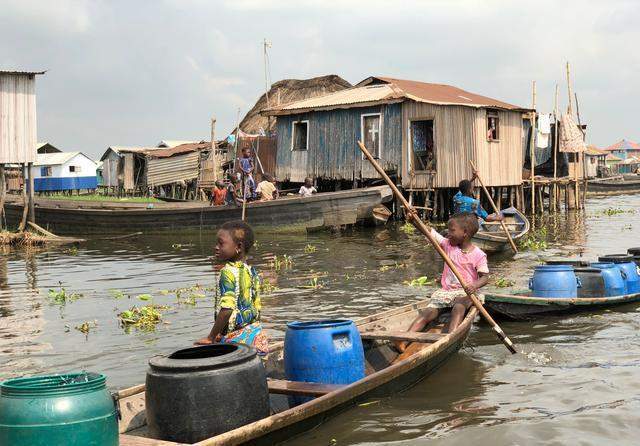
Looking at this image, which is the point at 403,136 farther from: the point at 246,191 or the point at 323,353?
the point at 323,353

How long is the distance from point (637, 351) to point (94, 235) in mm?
19640

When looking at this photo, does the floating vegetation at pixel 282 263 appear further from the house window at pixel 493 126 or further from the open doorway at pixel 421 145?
the house window at pixel 493 126

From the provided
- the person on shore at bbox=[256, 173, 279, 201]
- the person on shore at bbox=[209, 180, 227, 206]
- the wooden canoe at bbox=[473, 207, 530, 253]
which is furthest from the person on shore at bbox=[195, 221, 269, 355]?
the person on shore at bbox=[209, 180, 227, 206]

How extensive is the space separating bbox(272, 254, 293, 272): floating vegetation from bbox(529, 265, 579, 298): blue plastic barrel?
6.21 meters

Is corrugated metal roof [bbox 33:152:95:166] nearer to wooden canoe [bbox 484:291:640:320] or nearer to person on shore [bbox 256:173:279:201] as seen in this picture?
person on shore [bbox 256:173:279:201]

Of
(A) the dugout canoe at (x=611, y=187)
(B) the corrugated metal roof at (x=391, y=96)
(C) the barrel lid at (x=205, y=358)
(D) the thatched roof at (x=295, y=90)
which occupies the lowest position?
(C) the barrel lid at (x=205, y=358)

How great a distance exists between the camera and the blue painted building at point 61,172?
50312mm

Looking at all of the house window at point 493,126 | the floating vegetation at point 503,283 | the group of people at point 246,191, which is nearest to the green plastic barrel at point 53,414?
the floating vegetation at point 503,283

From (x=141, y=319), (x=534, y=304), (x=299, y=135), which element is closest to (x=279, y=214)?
(x=299, y=135)

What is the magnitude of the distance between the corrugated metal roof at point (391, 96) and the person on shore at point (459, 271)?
1665cm

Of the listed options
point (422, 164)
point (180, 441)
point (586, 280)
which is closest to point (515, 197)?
point (422, 164)

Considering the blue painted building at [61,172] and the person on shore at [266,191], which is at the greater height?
the blue painted building at [61,172]

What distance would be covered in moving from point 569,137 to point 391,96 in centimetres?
927

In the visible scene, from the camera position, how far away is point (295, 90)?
3684 cm
